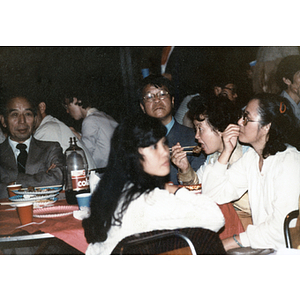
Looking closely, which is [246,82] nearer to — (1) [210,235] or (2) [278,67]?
(2) [278,67]

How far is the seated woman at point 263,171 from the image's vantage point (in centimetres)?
200

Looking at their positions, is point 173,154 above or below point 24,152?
below

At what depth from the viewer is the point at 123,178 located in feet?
5.89

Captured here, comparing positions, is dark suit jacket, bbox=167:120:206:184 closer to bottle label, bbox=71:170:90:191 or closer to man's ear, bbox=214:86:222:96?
man's ear, bbox=214:86:222:96

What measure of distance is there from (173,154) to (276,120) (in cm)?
71

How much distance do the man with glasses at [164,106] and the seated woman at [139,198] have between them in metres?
0.20

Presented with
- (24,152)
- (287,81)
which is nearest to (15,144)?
(24,152)

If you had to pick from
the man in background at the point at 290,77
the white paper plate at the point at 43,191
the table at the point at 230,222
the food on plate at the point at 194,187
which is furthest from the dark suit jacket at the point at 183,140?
the white paper plate at the point at 43,191

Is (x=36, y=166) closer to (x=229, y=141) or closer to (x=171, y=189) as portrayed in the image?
(x=171, y=189)

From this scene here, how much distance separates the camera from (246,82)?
2.16 m

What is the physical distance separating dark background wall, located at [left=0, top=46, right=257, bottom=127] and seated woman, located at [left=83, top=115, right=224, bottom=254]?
35cm

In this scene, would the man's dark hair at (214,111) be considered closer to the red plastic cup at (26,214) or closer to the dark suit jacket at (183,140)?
the dark suit jacket at (183,140)

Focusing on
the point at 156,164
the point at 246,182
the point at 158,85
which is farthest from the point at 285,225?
the point at 158,85
